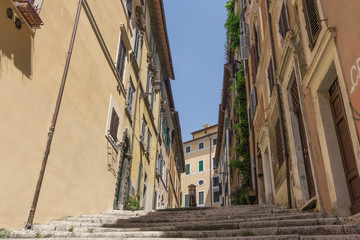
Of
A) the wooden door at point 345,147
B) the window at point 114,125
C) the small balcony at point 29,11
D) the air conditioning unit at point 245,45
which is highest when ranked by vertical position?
the air conditioning unit at point 245,45

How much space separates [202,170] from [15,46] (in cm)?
3665

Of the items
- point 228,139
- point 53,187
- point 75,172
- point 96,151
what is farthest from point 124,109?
point 228,139

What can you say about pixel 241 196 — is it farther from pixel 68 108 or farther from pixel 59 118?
pixel 59 118

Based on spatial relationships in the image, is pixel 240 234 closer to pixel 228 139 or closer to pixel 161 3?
pixel 161 3

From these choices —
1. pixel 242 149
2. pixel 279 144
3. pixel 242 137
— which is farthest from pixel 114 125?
pixel 242 137

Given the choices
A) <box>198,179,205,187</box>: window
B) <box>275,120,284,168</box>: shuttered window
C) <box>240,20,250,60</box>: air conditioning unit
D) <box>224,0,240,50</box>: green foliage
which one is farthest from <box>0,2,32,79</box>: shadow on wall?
<box>198,179,205,187</box>: window

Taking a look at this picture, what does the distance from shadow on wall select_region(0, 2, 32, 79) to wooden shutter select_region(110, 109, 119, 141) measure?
4.50 meters

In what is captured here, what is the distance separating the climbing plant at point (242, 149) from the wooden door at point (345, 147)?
318 inches

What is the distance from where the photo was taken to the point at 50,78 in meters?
6.74

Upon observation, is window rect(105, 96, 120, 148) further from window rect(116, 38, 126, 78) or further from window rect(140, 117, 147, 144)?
window rect(140, 117, 147, 144)

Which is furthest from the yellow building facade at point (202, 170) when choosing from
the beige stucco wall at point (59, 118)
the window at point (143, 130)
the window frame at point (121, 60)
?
the beige stucco wall at point (59, 118)

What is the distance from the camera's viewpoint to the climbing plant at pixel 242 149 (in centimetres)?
1427

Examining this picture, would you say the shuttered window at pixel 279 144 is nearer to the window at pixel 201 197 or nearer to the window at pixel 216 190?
the window at pixel 216 190

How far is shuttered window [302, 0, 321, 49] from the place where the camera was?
232 inches
